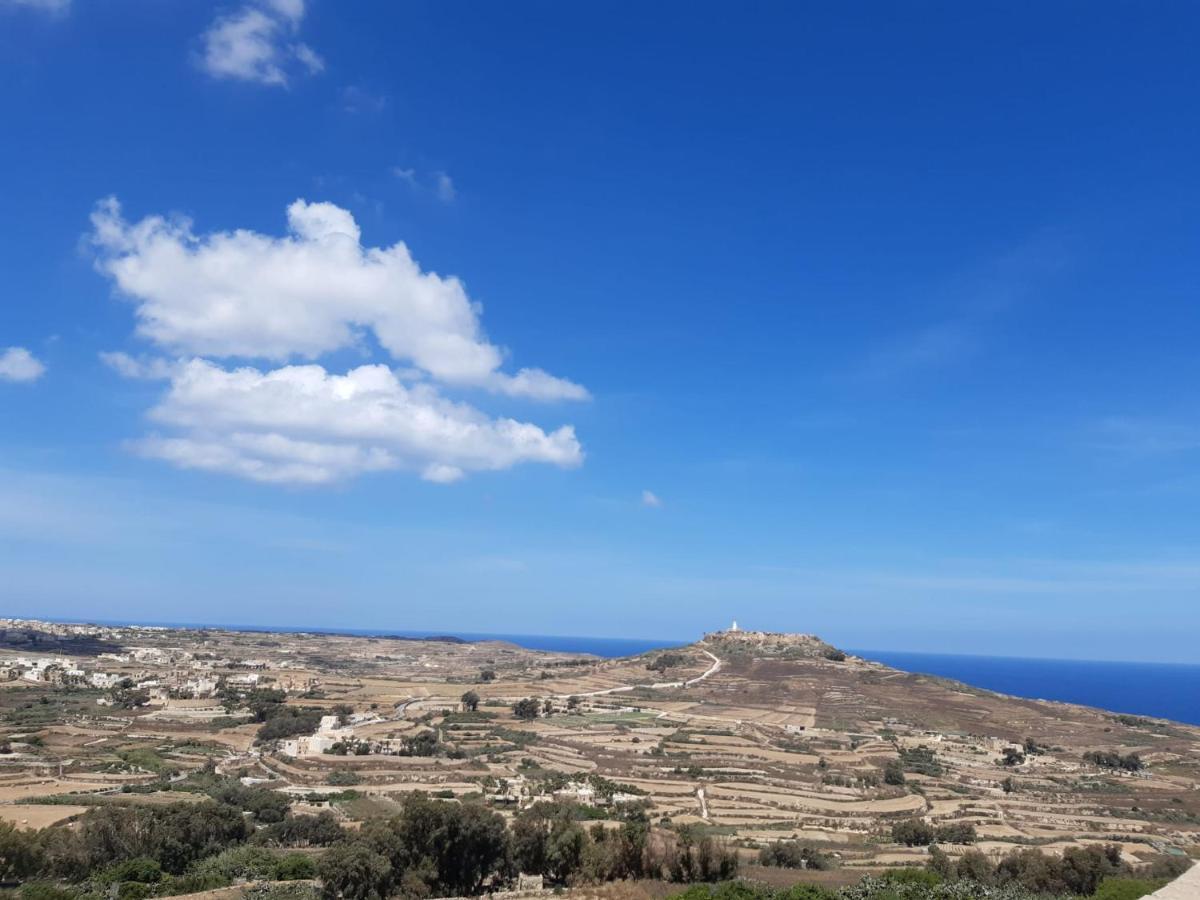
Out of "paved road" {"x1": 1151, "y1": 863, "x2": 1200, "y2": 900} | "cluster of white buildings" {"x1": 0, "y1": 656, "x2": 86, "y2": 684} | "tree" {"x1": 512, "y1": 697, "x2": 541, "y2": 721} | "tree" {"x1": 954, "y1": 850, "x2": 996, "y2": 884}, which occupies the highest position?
"paved road" {"x1": 1151, "y1": 863, "x2": 1200, "y2": 900}

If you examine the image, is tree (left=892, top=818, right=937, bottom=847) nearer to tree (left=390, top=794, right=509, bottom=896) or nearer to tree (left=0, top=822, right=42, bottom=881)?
tree (left=390, top=794, right=509, bottom=896)

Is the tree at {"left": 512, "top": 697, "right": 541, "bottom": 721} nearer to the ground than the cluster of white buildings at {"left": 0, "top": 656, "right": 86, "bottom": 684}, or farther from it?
farther from it

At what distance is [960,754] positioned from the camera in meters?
72.2

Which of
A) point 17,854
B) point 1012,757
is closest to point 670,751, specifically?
point 1012,757

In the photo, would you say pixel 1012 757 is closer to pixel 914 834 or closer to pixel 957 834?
pixel 957 834

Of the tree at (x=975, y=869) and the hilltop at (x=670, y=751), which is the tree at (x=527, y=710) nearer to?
the hilltop at (x=670, y=751)

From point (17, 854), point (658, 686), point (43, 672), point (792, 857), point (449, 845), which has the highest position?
point (449, 845)

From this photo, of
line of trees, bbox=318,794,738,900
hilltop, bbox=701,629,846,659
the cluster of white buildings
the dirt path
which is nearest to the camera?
line of trees, bbox=318,794,738,900

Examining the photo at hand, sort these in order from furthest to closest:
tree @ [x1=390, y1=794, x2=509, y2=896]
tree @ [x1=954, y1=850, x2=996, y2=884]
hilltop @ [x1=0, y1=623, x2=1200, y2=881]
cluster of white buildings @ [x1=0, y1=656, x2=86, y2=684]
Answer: cluster of white buildings @ [x1=0, y1=656, x2=86, y2=684], hilltop @ [x1=0, y1=623, x2=1200, y2=881], tree @ [x1=954, y1=850, x2=996, y2=884], tree @ [x1=390, y1=794, x2=509, y2=896]

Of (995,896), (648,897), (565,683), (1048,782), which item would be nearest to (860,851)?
(995,896)

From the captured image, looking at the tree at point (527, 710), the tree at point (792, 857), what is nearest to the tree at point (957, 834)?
the tree at point (792, 857)

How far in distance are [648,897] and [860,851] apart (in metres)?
16.2

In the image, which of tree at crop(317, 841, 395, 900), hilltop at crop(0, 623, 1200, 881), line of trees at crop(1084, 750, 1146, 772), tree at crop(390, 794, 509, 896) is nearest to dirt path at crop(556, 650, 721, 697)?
hilltop at crop(0, 623, 1200, 881)

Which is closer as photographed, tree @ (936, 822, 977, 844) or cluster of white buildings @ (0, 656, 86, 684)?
tree @ (936, 822, 977, 844)
